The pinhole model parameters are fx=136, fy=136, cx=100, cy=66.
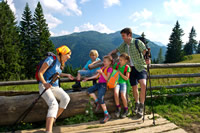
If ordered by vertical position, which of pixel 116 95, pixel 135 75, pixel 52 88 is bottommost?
pixel 116 95

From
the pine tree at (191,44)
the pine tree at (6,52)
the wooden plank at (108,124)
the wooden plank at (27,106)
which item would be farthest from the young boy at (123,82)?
the pine tree at (191,44)

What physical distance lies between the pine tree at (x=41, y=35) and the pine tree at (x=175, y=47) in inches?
1504

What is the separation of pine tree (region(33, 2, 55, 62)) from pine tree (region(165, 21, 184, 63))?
38.2 m

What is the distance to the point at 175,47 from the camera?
46344 millimetres

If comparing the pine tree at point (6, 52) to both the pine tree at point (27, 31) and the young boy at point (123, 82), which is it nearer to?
the pine tree at point (27, 31)

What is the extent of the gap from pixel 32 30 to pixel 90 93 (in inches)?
1431

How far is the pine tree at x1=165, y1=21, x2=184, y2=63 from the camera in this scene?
150 feet

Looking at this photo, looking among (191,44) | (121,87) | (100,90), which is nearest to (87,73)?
(100,90)

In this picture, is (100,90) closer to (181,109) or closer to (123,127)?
(123,127)

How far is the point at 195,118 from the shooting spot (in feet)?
13.0

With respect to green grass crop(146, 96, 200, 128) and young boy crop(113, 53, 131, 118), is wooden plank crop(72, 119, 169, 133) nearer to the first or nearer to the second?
young boy crop(113, 53, 131, 118)

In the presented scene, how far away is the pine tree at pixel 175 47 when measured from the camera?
45.8 metres

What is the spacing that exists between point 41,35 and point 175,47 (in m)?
42.1

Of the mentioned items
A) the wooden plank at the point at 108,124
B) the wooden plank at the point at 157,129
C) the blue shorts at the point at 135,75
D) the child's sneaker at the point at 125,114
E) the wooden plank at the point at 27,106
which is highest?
the blue shorts at the point at 135,75
